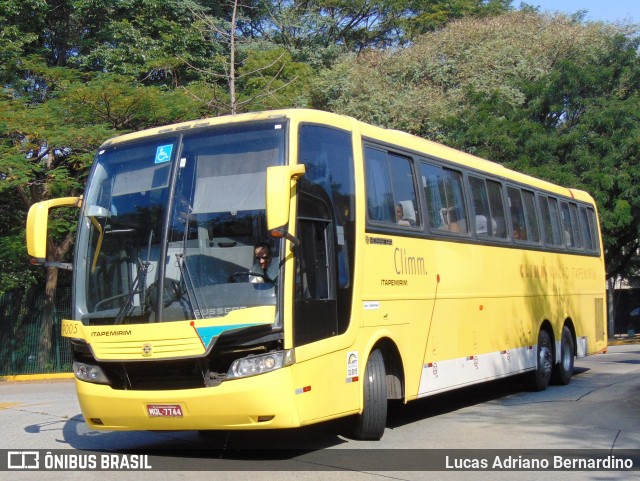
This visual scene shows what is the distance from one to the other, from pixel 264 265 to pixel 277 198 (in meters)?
0.93

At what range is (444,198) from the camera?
37.6ft

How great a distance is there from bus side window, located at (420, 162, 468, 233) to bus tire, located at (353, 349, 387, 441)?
93.5 inches

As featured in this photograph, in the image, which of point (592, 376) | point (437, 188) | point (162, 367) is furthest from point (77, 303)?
point (592, 376)

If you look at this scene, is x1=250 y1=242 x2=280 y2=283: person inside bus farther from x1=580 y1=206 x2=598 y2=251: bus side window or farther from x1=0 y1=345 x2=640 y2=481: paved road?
x1=580 y1=206 x2=598 y2=251: bus side window

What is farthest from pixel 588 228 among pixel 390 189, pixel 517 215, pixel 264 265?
pixel 264 265

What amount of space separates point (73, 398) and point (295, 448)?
7.50 meters

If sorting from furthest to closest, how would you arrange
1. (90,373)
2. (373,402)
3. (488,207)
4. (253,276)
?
(488,207) < (373,402) < (90,373) < (253,276)

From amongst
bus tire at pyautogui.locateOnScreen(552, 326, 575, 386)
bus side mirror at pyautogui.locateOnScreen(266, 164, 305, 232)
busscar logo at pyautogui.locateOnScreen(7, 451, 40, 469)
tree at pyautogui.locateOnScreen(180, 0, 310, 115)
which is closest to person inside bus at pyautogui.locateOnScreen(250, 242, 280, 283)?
bus side mirror at pyautogui.locateOnScreen(266, 164, 305, 232)

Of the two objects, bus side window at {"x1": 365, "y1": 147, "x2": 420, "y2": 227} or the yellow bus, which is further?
bus side window at {"x1": 365, "y1": 147, "x2": 420, "y2": 227}

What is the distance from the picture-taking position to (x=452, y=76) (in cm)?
3400

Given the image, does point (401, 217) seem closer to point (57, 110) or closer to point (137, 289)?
point (137, 289)

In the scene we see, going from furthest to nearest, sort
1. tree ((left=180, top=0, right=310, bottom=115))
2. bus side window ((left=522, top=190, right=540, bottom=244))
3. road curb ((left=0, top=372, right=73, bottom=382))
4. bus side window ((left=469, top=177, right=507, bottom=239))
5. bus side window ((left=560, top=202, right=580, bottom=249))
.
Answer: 1. road curb ((left=0, top=372, right=73, bottom=382))
2. tree ((left=180, top=0, right=310, bottom=115))
3. bus side window ((left=560, top=202, right=580, bottom=249))
4. bus side window ((left=522, top=190, right=540, bottom=244))
5. bus side window ((left=469, top=177, right=507, bottom=239))

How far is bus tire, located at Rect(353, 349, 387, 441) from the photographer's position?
30.1 feet

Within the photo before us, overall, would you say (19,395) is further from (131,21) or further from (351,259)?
(131,21)
